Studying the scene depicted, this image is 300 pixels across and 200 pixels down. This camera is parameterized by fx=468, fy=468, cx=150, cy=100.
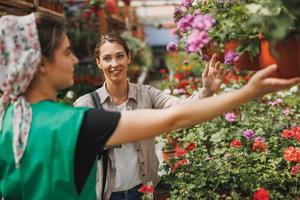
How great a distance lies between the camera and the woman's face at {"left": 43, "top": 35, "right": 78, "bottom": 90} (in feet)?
5.44

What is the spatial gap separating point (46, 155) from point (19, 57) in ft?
1.12

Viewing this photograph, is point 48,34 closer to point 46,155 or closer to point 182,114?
point 46,155

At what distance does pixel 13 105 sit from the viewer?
166cm

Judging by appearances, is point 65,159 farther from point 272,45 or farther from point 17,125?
point 272,45

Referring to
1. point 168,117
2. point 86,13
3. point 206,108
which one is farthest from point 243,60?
point 86,13

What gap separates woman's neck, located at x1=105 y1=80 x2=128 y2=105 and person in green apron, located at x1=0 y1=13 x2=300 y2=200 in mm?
1132

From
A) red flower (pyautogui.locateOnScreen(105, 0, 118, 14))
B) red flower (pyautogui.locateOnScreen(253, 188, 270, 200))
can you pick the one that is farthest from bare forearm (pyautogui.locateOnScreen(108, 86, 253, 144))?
red flower (pyautogui.locateOnScreen(105, 0, 118, 14))

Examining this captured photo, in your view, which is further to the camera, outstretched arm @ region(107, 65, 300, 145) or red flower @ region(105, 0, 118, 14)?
red flower @ region(105, 0, 118, 14)

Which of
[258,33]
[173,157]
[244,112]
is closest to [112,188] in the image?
[173,157]

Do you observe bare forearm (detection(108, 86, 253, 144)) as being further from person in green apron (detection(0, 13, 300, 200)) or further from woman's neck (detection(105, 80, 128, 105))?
woman's neck (detection(105, 80, 128, 105))

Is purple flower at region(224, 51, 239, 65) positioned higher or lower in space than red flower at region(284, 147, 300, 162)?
higher

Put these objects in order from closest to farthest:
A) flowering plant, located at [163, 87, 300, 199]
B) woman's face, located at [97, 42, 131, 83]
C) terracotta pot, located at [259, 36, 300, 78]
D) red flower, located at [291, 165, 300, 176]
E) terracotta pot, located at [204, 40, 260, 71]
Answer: terracotta pot, located at [259, 36, 300, 78]
terracotta pot, located at [204, 40, 260, 71]
flowering plant, located at [163, 87, 300, 199]
red flower, located at [291, 165, 300, 176]
woman's face, located at [97, 42, 131, 83]

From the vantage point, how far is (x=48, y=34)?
5.32 ft

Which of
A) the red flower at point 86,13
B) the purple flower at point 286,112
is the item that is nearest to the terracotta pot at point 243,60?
the purple flower at point 286,112
